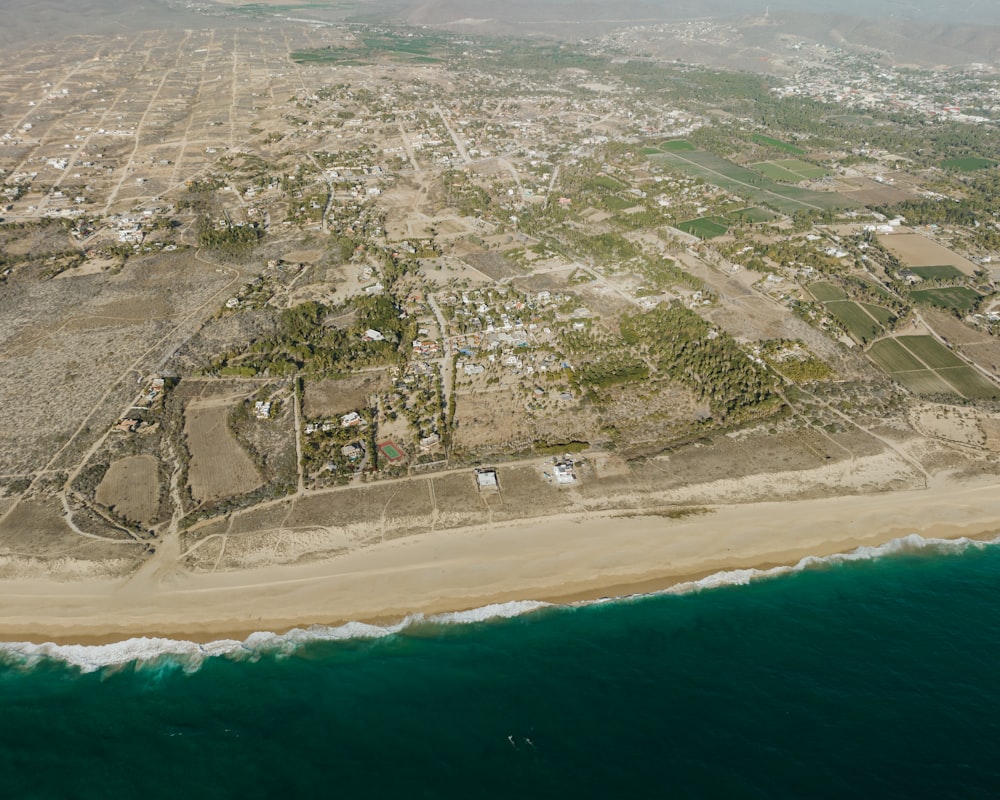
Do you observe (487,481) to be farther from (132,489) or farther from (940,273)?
(940,273)

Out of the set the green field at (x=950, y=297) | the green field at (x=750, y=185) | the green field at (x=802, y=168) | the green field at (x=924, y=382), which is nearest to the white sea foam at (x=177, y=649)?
the green field at (x=924, y=382)

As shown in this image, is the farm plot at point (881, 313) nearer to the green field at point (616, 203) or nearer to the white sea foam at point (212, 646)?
the green field at point (616, 203)

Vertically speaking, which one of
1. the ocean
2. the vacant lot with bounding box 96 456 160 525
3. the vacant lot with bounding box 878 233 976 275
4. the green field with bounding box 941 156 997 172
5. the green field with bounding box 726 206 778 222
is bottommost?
the ocean

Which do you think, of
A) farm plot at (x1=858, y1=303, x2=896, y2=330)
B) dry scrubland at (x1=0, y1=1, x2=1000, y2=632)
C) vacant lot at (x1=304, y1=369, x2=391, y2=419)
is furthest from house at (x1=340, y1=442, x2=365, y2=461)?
farm plot at (x1=858, y1=303, x2=896, y2=330)

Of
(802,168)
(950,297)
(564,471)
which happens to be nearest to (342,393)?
(564,471)

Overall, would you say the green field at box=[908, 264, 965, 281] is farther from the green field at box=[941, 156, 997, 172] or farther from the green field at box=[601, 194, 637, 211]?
the green field at box=[941, 156, 997, 172]
